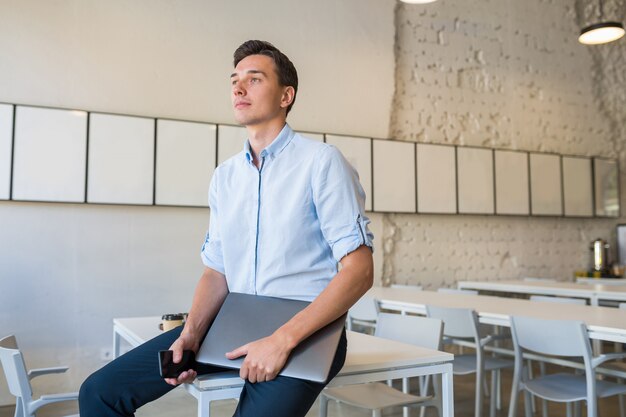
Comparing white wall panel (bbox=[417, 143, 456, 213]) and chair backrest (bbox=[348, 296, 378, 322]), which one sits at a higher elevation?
white wall panel (bbox=[417, 143, 456, 213])

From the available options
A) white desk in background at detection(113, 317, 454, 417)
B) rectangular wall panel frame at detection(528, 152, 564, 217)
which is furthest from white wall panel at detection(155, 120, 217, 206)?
rectangular wall panel frame at detection(528, 152, 564, 217)

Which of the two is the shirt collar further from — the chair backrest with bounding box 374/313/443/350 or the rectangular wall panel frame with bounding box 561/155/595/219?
the rectangular wall panel frame with bounding box 561/155/595/219

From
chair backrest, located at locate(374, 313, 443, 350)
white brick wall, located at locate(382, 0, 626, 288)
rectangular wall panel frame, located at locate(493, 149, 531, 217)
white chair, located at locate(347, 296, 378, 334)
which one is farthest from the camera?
rectangular wall panel frame, located at locate(493, 149, 531, 217)

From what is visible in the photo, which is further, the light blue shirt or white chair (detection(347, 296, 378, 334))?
white chair (detection(347, 296, 378, 334))

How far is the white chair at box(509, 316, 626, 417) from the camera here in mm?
2441

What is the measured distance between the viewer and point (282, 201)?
1438mm

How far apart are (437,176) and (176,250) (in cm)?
266

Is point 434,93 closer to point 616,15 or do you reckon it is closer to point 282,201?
point 616,15

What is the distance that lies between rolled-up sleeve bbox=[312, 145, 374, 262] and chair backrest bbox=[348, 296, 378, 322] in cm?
249

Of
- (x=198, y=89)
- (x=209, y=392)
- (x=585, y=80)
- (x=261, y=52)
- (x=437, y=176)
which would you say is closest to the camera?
(x=209, y=392)

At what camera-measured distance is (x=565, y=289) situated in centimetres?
454

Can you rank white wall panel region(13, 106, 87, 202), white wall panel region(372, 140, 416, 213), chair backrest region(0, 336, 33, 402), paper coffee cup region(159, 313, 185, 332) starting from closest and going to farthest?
chair backrest region(0, 336, 33, 402)
paper coffee cup region(159, 313, 185, 332)
white wall panel region(13, 106, 87, 202)
white wall panel region(372, 140, 416, 213)

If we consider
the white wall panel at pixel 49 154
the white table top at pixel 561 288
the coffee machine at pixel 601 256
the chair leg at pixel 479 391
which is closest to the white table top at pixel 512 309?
the chair leg at pixel 479 391

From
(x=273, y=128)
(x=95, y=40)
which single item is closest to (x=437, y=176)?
(x=95, y=40)
